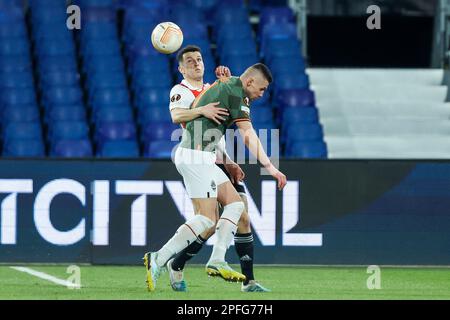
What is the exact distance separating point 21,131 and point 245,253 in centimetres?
641

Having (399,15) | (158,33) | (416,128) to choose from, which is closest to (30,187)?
(158,33)

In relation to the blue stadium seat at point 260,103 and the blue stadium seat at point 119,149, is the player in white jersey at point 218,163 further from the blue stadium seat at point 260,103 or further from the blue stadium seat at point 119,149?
the blue stadium seat at point 260,103

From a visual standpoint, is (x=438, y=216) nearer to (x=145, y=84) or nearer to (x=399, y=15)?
(x=145, y=84)

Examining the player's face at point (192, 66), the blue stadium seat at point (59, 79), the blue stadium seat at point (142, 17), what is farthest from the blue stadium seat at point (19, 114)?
the player's face at point (192, 66)

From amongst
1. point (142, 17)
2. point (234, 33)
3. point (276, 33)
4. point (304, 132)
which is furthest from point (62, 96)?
point (276, 33)

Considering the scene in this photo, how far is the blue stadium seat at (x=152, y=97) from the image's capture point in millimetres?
17000

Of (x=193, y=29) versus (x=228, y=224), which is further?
(x=193, y=29)

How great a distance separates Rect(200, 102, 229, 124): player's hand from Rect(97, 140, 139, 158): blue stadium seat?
6.13 m

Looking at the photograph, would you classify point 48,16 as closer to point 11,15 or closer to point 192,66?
point 11,15

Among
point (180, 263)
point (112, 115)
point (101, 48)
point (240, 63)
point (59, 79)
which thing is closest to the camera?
point (180, 263)

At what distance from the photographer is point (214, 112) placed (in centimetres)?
1013

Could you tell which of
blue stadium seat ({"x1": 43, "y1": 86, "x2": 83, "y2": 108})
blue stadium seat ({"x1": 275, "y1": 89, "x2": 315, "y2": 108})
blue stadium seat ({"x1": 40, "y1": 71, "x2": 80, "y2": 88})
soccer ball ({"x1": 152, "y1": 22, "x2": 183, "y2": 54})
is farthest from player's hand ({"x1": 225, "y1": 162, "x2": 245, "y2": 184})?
blue stadium seat ({"x1": 40, "y1": 71, "x2": 80, "y2": 88})

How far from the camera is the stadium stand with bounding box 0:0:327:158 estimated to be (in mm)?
16422

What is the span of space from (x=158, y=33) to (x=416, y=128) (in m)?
7.32
